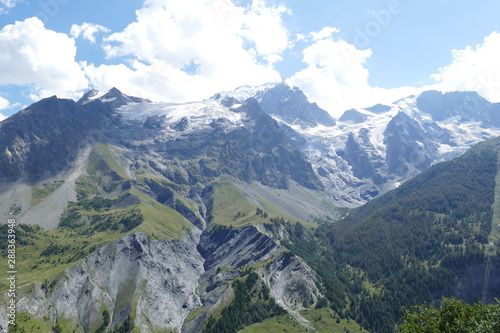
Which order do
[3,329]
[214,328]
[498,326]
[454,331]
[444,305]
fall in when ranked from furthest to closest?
[214,328]
[3,329]
[444,305]
[454,331]
[498,326]

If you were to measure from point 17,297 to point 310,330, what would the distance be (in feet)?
526

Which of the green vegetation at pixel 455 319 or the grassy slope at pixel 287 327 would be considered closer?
the green vegetation at pixel 455 319

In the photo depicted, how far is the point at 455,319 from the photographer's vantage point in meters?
46.7

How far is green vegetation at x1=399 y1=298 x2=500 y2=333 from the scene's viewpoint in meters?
41.8

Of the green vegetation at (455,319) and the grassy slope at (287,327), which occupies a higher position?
the green vegetation at (455,319)

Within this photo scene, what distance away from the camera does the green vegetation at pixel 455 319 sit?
41.8 m

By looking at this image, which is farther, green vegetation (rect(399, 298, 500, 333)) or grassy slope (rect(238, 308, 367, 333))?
grassy slope (rect(238, 308, 367, 333))

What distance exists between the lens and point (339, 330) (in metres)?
195

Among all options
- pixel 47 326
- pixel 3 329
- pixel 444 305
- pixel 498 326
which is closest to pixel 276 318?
pixel 47 326

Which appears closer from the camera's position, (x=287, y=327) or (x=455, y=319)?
(x=455, y=319)

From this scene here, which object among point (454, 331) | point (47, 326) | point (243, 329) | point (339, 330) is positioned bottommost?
point (339, 330)

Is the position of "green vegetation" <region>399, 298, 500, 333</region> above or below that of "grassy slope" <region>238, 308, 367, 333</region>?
above

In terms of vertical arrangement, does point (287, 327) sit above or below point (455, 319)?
below

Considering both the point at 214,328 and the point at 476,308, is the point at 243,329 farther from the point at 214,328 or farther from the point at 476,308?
the point at 476,308
